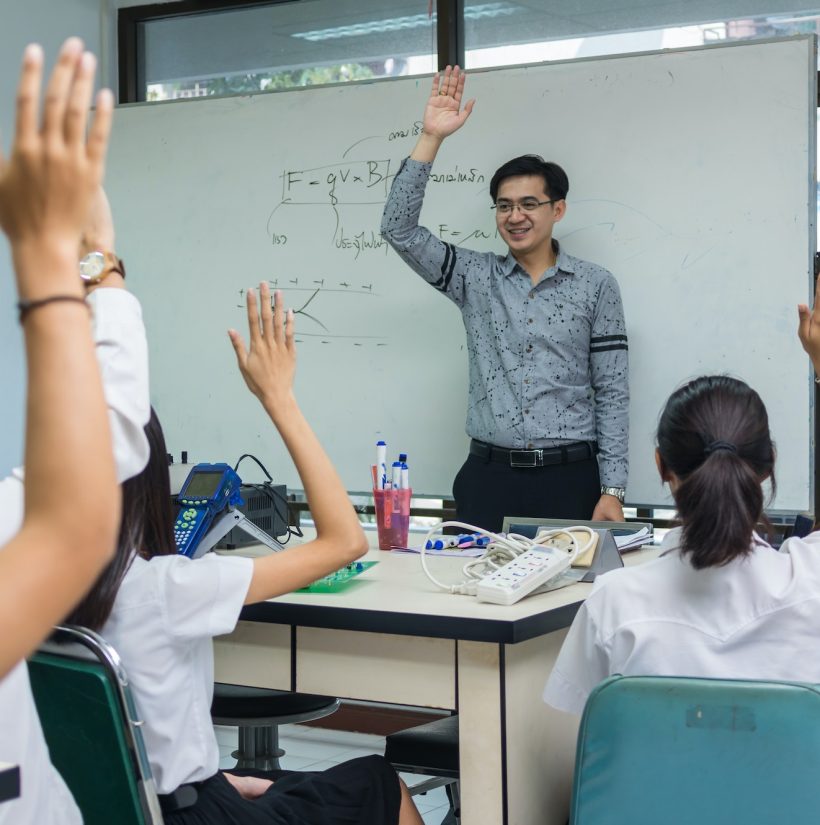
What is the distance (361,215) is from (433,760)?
6.69 ft

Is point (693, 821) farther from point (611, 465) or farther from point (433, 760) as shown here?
point (611, 465)

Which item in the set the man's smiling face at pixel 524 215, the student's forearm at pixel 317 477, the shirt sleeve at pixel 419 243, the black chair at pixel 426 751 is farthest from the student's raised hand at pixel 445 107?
the student's forearm at pixel 317 477

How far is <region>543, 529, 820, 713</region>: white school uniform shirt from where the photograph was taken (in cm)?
136

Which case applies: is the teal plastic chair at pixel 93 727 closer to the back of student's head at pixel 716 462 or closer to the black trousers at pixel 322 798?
the black trousers at pixel 322 798

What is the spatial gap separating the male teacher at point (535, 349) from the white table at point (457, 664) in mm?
1157

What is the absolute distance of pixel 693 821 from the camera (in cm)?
125

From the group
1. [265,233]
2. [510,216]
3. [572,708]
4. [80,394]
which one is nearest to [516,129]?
[510,216]

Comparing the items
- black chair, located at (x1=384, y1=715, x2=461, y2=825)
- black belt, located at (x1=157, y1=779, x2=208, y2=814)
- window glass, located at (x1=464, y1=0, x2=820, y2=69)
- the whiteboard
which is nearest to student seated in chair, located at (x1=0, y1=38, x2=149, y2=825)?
black belt, located at (x1=157, y1=779, x2=208, y2=814)

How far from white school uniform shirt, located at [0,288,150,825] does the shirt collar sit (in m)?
2.18

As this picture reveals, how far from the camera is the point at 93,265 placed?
1091 millimetres

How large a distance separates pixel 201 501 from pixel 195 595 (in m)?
0.87

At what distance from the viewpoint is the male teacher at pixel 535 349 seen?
309 cm

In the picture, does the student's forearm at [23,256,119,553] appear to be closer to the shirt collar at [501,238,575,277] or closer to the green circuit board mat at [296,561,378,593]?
the green circuit board mat at [296,561,378,593]

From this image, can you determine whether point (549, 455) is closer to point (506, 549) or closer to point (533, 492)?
point (533, 492)
